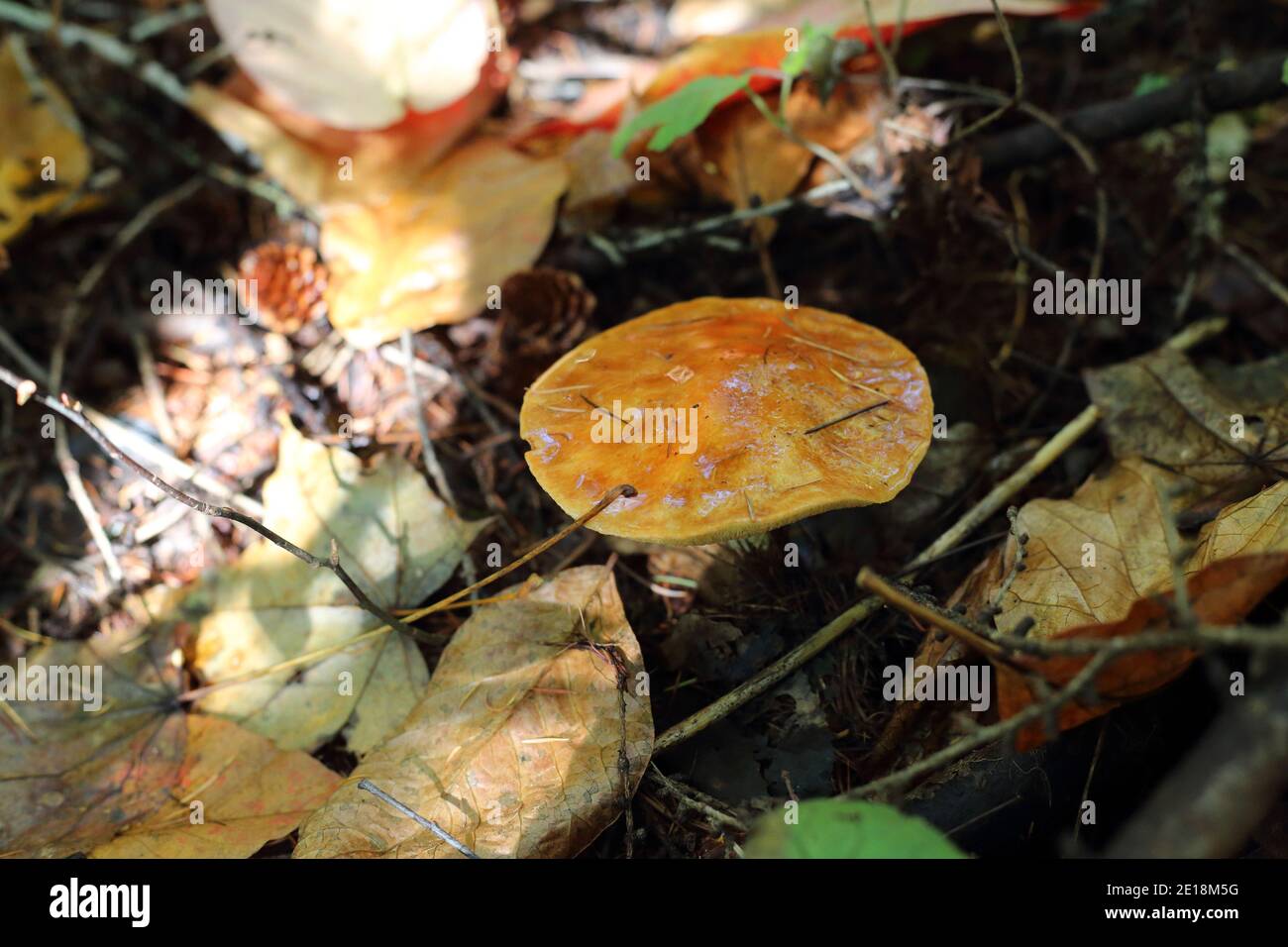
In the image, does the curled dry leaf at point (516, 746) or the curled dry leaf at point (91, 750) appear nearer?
the curled dry leaf at point (516, 746)

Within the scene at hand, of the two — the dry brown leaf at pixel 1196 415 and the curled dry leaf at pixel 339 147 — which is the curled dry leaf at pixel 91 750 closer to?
the curled dry leaf at pixel 339 147

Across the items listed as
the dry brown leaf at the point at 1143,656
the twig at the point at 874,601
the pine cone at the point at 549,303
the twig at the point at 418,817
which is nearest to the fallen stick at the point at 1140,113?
the twig at the point at 874,601

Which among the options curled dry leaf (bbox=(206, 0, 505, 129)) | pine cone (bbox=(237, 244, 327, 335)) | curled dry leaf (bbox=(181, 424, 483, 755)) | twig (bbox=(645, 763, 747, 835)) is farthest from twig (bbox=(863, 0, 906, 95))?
twig (bbox=(645, 763, 747, 835))

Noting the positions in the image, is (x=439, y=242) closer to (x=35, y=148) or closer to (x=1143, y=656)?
(x=35, y=148)

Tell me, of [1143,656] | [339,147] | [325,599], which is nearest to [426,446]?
[325,599]

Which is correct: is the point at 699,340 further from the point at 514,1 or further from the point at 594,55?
the point at 514,1

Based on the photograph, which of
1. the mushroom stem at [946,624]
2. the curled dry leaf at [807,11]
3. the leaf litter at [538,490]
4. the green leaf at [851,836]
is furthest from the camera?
the curled dry leaf at [807,11]
